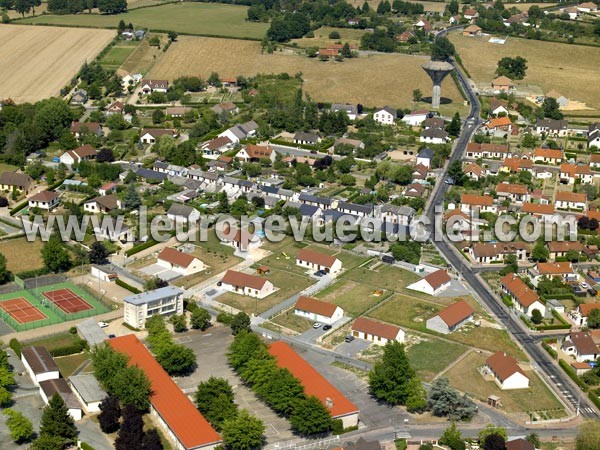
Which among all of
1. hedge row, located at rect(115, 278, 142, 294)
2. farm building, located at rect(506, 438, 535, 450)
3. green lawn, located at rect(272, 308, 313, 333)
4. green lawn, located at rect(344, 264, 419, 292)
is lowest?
green lawn, located at rect(344, 264, 419, 292)

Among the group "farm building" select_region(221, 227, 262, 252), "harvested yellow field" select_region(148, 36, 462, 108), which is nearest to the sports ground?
"farm building" select_region(221, 227, 262, 252)

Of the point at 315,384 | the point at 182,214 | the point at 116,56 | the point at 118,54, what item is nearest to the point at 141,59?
the point at 116,56

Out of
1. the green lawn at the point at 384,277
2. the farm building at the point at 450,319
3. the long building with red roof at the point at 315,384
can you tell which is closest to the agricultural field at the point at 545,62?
the green lawn at the point at 384,277

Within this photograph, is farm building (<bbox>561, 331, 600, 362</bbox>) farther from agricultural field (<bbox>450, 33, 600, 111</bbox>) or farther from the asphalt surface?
agricultural field (<bbox>450, 33, 600, 111</bbox>)

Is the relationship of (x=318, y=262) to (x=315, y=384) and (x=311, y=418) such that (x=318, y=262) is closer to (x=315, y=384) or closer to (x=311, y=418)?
(x=315, y=384)

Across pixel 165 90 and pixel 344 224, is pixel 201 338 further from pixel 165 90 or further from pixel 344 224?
pixel 165 90

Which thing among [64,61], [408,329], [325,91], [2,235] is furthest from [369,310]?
[64,61]

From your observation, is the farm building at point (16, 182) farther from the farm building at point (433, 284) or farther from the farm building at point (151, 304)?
the farm building at point (433, 284)
